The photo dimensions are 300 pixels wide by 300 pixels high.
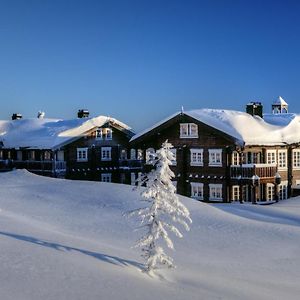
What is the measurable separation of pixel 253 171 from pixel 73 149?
20.1 m

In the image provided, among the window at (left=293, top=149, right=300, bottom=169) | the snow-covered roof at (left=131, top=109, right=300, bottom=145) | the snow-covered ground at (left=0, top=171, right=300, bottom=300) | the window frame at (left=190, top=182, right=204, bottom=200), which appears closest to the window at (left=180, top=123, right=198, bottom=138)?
the snow-covered roof at (left=131, top=109, right=300, bottom=145)

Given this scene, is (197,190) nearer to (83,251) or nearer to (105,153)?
(105,153)

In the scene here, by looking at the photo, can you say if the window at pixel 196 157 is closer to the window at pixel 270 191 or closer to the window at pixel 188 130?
the window at pixel 188 130

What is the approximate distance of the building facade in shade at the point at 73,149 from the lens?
47.2 m

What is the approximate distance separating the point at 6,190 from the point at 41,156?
19.9 m

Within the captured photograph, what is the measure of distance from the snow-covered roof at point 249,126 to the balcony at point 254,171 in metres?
1.87

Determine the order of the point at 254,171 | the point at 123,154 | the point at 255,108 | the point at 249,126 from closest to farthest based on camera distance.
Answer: the point at 254,171 → the point at 249,126 → the point at 255,108 → the point at 123,154

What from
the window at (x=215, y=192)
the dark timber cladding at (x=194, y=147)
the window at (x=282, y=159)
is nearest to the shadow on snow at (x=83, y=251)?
the dark timber cladding at (x=194, y=147)

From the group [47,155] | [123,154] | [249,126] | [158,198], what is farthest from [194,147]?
[158,198]

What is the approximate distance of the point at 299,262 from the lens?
18.4 m

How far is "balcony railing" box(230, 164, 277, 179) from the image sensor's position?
3625cm

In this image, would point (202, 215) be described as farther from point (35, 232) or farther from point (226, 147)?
point (226, 147)

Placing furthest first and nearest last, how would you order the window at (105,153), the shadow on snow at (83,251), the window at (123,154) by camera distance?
the window at (123,154), the window at (105,153), the shadow on snow at (83,251)

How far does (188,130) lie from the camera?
4106 cm
